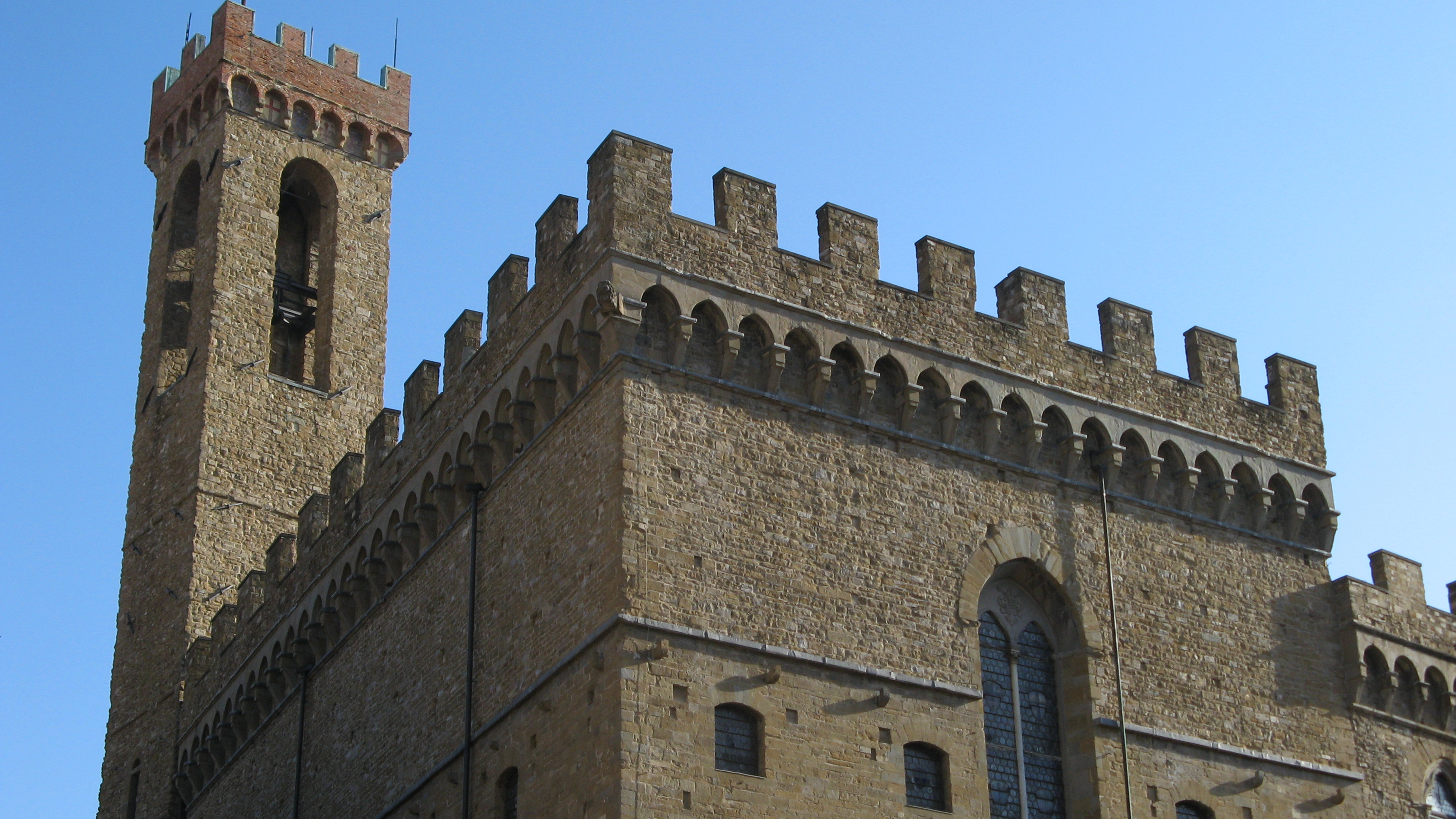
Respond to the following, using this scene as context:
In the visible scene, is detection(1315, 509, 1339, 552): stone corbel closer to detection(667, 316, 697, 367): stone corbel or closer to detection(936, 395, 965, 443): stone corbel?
detection(936, 395, 965, 443): stone corbel

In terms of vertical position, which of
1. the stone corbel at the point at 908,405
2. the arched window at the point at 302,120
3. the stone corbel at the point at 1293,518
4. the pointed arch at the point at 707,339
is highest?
the arched window at the point at 302,120

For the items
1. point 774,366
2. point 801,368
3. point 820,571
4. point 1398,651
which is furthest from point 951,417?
point 1398,651

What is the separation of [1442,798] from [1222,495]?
5626 millimetres

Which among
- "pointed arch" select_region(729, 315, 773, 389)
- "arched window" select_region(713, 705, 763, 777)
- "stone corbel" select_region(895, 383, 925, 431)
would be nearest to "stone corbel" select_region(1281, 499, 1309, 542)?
"stone corbel" select_region(895, 383, 925, 431)

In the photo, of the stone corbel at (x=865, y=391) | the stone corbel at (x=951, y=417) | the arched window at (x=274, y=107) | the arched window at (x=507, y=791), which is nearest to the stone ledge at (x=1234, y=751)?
the stone corbel at (x=951, y=417)

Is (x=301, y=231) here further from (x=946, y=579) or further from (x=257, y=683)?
(x=946, y=579)

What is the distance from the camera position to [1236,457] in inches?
962

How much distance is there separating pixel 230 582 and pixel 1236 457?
62.1ft

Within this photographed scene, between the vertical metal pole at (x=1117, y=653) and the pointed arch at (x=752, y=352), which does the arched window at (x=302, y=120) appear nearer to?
the pointed arch at (x=752, y=352)

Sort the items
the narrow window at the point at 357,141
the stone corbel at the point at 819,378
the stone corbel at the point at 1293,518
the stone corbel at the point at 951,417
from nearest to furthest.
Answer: the stone corbel at the point at 819,378, the stone corbel at the point at 951,417, the stone corbel at the point at 1293,518, the narrow window at the point at 357,141

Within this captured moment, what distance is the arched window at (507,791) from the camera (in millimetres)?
21047

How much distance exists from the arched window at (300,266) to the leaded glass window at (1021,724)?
19508 mm

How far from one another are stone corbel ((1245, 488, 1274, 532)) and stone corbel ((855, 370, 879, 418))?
19.7 ft

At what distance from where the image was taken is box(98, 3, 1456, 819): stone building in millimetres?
19719
